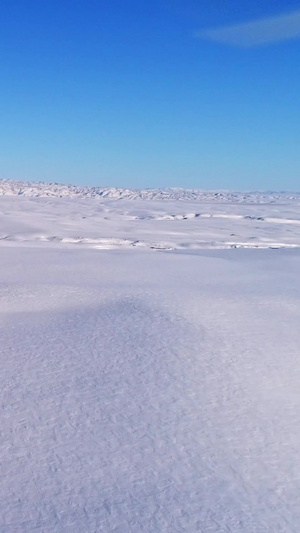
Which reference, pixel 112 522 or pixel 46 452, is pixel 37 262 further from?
pixel 112 522

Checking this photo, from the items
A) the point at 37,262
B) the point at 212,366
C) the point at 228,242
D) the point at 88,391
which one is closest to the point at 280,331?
the point at 212,366

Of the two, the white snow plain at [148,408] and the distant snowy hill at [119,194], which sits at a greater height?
the white snow plain at [148,408]

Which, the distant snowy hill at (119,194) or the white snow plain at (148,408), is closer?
the white snow plain at (148,408)

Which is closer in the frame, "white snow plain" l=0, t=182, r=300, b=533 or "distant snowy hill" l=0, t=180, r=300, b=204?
"white snow plain" l=0, t=182, r=300, b=533

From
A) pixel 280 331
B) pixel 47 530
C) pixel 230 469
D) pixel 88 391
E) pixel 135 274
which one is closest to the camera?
pixel 47 530

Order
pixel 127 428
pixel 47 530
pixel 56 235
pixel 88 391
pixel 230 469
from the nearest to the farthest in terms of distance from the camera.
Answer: pixel 47 530 → pixel 230 469 → pixel 127 428 → pixel 88 391 → pixel 56 235

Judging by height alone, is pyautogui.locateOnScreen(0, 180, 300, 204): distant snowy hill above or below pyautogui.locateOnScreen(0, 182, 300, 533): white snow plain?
below

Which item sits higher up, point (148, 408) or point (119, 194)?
point (148, 408)

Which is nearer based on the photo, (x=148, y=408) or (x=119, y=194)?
(x=148, y=408)
